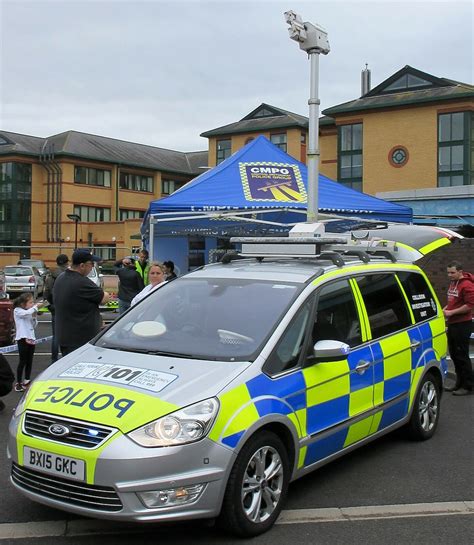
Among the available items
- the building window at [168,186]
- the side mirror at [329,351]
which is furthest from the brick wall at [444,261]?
the building window at [168,186]

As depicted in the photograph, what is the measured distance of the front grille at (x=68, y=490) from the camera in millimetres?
3413

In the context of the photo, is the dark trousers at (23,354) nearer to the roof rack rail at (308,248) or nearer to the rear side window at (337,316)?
the roof rack rail at (308,248)

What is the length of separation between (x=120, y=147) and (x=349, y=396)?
2336 inches

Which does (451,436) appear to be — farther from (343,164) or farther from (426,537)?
(343,164)

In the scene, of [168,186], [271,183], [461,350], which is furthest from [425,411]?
[168,186]

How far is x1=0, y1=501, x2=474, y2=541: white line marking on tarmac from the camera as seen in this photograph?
3.84 m

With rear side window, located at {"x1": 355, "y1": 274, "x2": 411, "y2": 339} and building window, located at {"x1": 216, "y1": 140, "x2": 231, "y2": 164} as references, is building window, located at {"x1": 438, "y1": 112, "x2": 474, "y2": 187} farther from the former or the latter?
rear side window, located at {"x1": 355, "y1": 274, "x2": 411, "y2": 339}

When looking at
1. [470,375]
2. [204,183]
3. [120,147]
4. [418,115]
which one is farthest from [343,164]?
[470,375]

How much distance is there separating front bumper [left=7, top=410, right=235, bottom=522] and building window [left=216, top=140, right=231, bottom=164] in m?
→ 55.0

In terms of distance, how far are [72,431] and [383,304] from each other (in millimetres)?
2948

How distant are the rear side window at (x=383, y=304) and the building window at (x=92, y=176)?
52.7 metres

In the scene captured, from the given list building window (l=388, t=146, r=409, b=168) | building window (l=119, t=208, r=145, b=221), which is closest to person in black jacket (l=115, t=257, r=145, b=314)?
building window (l=388, t=146, r=409, b=168)

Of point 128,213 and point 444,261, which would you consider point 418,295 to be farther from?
point 128,213

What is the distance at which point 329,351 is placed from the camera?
4.23 meters
